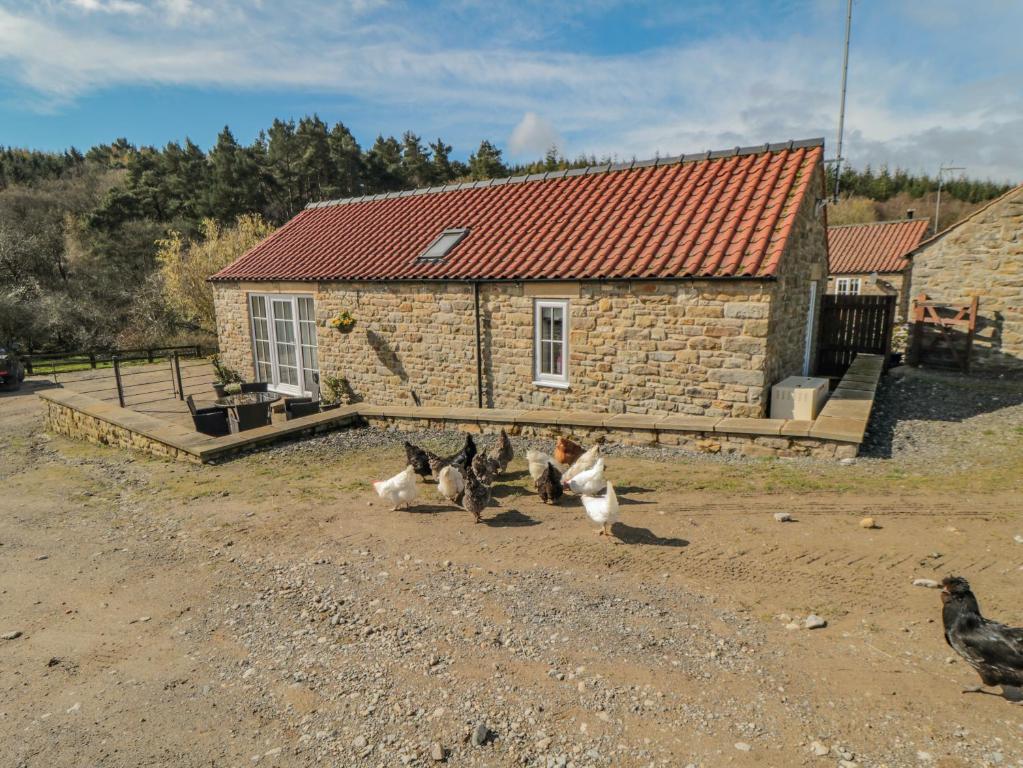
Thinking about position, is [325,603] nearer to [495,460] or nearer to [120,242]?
[495,460]

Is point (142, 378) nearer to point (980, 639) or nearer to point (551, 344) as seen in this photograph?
point (551, 344)

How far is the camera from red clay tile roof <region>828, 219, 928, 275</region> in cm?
2923

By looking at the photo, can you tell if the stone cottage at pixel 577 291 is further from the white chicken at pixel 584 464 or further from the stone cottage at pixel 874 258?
the stone cottage at pixel 874 258

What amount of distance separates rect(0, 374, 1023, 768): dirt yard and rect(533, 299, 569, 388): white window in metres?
3.54

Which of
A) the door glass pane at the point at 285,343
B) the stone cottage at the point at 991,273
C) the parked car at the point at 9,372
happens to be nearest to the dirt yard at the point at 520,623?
the door glass pane at the point at 285,343

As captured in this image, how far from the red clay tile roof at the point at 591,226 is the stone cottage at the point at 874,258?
61.2 ft

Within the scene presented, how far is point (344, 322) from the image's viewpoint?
1338 cm

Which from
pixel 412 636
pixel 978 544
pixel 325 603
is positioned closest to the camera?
pixel 412 636

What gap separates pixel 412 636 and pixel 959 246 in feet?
62.6

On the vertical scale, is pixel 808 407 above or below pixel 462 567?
above

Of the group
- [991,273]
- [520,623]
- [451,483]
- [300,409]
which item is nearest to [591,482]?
[451,483]

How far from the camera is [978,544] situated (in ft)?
17.0

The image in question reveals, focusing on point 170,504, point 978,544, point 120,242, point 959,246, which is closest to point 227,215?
point 120,242

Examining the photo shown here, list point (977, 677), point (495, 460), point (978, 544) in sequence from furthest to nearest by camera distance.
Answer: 1. point (495, 460)
2. point (978, 544)
3. point (977, 677)
